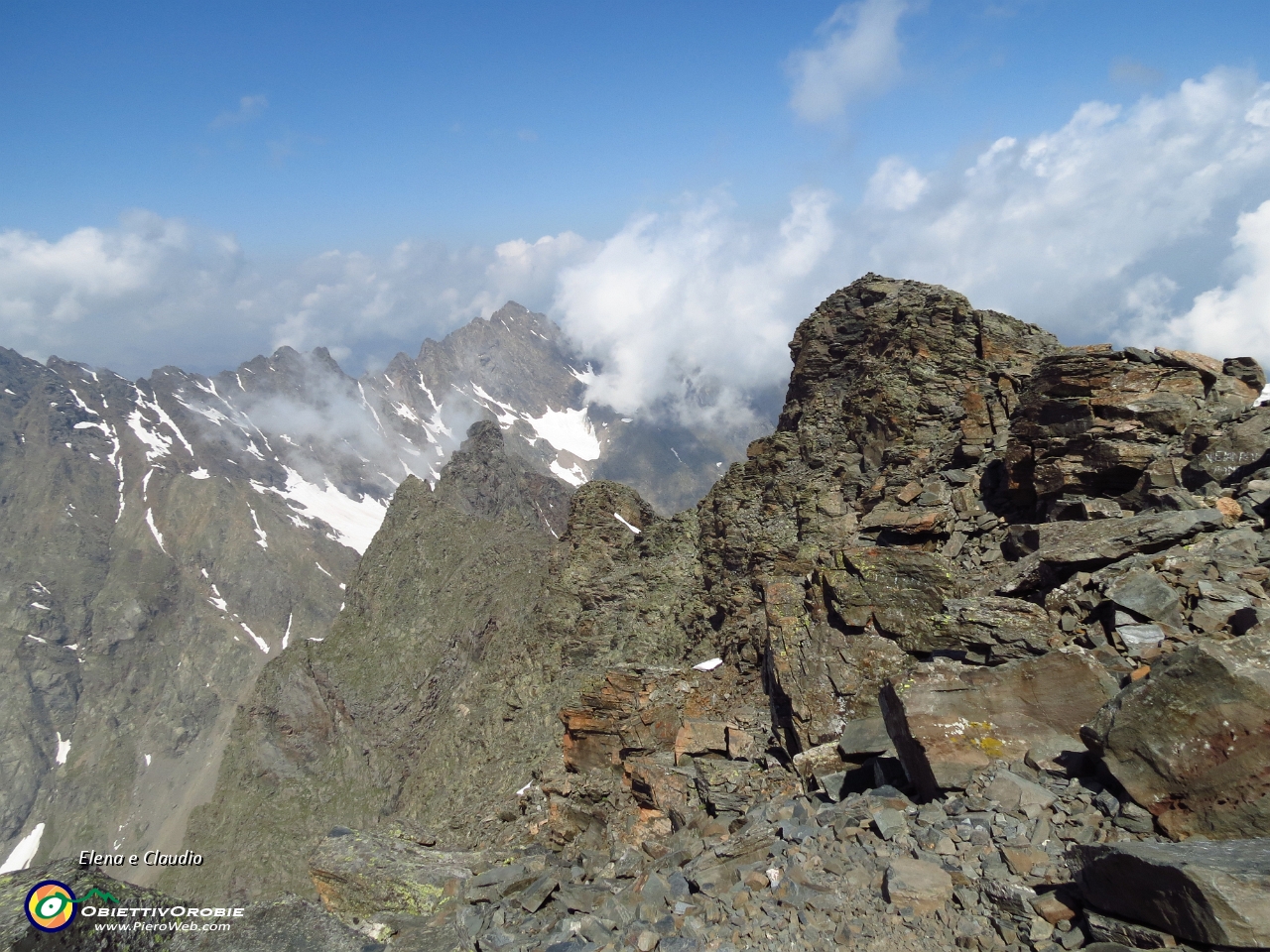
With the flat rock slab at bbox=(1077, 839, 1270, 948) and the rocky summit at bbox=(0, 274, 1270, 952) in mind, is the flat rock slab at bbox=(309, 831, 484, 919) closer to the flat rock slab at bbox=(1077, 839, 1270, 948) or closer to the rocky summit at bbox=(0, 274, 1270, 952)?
the rocky summit at bbox=(0, 274, 1270, 952)

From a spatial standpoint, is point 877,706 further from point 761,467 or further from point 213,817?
point 213,817

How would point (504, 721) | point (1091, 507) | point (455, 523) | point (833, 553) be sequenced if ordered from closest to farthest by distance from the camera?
1. point (1091, 507)
2. point (833, 553)
3. point (504, 721)
4. point (455, 523)

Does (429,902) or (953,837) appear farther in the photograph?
(429,902)

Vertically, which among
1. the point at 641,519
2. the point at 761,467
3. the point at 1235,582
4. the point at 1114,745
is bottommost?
the point at 1114,745

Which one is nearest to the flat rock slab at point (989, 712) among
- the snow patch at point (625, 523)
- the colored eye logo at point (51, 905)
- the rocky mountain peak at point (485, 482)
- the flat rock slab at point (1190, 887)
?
the flat rock slab at point (1190, 887)

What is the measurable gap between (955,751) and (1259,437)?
12.4 meters

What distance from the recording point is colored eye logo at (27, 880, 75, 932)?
7.96 metres

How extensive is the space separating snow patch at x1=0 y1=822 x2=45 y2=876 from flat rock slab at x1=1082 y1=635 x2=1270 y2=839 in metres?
259

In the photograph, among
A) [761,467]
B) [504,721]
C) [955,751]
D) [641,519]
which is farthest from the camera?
[641,519]

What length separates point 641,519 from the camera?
66875mm

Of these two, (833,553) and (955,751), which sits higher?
(833,553)

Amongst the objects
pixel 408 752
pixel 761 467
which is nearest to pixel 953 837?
pixel 761 467

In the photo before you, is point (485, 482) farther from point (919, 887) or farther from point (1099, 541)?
point (919, 887)

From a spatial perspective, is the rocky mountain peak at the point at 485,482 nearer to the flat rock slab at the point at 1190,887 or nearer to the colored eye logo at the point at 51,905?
the colored eye logo at the point at 51,905
